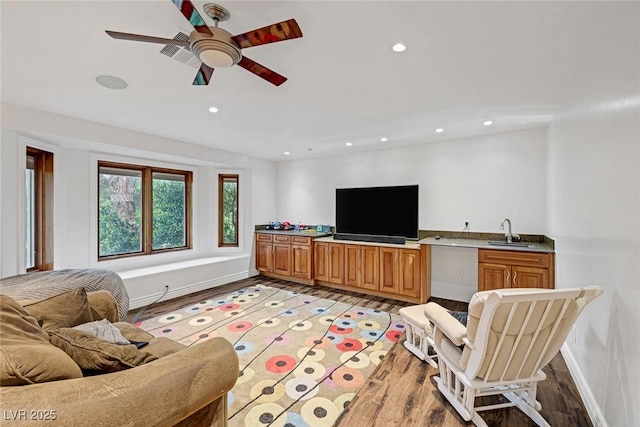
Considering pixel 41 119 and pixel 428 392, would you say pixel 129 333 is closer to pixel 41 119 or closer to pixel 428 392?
pixel 428 392

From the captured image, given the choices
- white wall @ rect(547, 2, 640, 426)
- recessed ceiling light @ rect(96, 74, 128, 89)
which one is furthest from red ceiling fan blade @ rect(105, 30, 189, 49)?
white wall @ rect(547, 2, 640, 426)

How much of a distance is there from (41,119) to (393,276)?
4680mm

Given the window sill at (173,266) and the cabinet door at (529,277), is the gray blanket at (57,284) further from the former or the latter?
the cabinet door at (529,277)

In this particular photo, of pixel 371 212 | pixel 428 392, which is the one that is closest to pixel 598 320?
pixel 428 392

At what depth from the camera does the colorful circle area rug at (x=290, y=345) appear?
6.56ft

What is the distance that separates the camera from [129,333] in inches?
79.7

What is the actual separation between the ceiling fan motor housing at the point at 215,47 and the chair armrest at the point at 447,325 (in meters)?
2.18

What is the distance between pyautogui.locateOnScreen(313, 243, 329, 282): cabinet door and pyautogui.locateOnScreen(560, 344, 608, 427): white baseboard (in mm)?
3188

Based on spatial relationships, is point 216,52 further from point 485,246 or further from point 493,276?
point 493,276

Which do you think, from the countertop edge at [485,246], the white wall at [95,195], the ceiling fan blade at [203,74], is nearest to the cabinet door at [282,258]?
the white wall at [95,195]

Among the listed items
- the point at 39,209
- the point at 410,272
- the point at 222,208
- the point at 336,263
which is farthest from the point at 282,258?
the point at 39,209

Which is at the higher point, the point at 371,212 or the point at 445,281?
the point at 371,212

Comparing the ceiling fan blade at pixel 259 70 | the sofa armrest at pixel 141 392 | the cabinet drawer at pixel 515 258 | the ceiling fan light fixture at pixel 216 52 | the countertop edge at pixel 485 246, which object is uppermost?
the ceiling fan blade at pixel 259 70

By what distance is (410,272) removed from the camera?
13.3 ft
